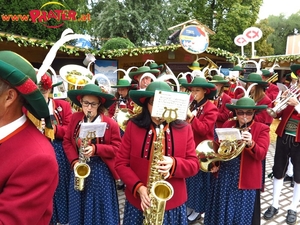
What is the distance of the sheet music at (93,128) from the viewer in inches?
117

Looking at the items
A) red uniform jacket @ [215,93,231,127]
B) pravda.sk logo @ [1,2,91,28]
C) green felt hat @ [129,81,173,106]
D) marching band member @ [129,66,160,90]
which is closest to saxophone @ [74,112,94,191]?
green felt hat @ [129,81,173,106]

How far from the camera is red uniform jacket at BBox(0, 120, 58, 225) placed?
4.46ft

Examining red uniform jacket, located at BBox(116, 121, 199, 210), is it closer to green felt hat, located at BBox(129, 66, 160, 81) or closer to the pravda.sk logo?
green felt hat, located at BBox(129, 66, 160, 81)

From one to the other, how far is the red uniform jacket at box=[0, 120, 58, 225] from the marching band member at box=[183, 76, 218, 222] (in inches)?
101

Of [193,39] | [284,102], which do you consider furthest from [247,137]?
[193,39]

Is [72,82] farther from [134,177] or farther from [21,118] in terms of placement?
[21,118]

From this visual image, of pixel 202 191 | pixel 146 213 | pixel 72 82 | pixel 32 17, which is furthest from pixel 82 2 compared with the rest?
pixel 146 213

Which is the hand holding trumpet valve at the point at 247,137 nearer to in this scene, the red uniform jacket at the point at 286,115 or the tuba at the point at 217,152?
the tuba at the point at 217,152

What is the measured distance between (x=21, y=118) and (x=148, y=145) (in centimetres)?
125

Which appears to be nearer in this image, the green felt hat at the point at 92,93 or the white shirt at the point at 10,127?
the white shirt at the point at 10,127

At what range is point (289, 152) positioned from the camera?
4445mm

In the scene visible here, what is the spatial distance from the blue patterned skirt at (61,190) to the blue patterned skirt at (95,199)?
0.53 metres

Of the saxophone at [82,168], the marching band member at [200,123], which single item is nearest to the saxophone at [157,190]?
the saxophone at [82,168]

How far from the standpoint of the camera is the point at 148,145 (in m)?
2.54
